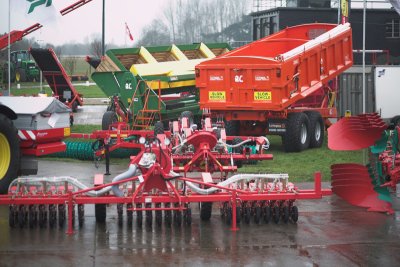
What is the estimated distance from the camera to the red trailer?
1655 cm

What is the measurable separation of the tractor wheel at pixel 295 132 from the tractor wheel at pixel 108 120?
12.6ft

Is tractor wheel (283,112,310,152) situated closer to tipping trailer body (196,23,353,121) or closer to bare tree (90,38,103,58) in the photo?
tipping trailer body (196,23,353,121)

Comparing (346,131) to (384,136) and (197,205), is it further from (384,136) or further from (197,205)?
(197,205)

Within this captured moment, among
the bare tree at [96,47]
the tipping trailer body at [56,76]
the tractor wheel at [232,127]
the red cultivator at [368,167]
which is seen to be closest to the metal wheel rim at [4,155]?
the red cultivator at [368,167]

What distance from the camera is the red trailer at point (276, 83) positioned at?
1655 centimetres

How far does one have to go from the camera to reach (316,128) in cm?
1856

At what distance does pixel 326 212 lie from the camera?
35.1ft

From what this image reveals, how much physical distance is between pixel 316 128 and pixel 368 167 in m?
7.85

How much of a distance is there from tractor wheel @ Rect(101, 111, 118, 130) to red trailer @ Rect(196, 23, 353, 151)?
2.09 meters

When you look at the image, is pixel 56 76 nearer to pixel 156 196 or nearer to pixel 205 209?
pixel 205 209

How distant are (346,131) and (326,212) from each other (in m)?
1.11

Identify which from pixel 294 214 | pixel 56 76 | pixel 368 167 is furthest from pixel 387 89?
pixel 294 214

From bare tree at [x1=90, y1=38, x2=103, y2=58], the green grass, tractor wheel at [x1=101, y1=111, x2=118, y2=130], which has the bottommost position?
the green grass

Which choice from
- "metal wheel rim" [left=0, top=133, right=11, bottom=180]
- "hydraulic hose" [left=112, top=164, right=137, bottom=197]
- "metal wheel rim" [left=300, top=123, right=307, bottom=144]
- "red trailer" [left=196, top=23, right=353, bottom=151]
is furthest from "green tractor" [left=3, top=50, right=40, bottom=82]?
"hydraulic hose" [left=112, top=164, right=137, bottom=197]
